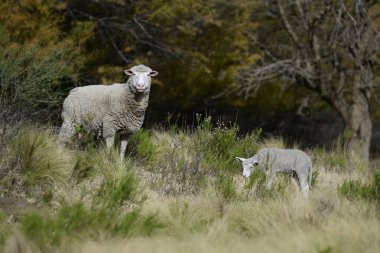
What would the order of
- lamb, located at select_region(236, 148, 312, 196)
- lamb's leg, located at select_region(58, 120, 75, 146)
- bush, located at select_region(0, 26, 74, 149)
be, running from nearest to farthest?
lamb, located at select_region(236, 148, 312, 196)
bush, located at select_region(0, 26, 74, 149)
lamb's leg, located at select_region(58, 120, 75, 146)

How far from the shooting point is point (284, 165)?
905 cm

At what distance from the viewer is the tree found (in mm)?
16625

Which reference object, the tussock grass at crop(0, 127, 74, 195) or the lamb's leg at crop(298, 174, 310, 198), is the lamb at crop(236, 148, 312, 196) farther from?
the tussock grass at crop(0, 127, 74, 195)

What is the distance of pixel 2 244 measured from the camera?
634 cm

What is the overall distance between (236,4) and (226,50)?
1192 millimetres

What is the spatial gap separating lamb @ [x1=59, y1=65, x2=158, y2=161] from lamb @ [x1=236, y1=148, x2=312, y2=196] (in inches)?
63.1

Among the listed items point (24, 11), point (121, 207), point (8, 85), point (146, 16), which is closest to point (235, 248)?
point (121, 207)

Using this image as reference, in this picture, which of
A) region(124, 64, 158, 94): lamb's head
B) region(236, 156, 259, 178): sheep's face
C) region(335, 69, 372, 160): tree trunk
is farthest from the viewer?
region(335, 69, 372, 160): tree trunk

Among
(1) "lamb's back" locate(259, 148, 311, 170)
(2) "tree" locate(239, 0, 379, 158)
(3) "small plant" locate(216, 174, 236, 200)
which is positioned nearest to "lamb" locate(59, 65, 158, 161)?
(3) "small plant" locate(216, 174, 236, 200)

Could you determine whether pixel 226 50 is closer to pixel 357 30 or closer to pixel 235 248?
pixel 357 30

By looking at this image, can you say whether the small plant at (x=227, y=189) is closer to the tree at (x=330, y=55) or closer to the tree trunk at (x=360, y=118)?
the tree at (x=330, y=55)

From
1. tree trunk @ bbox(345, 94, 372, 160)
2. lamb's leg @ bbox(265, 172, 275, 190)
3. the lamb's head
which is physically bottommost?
tree trunk @ bbox(345, 94, 372, 160)

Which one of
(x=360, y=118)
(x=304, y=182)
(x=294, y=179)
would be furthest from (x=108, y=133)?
(x=360, y=118)

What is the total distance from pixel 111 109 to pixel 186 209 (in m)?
2.69
